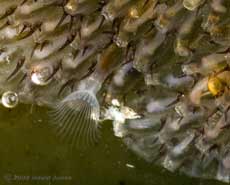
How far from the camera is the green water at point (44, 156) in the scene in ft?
5.38

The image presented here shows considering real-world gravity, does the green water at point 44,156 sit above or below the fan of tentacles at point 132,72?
below

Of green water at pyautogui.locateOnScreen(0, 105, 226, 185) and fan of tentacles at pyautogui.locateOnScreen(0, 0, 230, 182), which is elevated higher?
fan of tentacles at pyautogui.locateOnScreen(0, 0, 230, 182)

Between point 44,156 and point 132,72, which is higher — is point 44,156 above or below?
below

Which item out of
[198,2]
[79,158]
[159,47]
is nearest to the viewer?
[198,2]

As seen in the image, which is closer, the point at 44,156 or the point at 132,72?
the point at 132,72

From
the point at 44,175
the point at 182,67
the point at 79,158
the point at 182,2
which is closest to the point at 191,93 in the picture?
the point at 182,67

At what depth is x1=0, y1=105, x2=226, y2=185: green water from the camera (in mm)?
1639

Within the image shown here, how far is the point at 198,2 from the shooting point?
132 cm

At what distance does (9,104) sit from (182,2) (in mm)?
649

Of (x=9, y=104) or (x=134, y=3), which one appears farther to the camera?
(x=9, y=104)

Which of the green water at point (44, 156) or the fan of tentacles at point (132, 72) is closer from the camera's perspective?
the fan of tentacles at point (132, 72)

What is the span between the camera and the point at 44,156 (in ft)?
5.39

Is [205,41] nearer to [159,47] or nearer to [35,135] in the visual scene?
[159,47]

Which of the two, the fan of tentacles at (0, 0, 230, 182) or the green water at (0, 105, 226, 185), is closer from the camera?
the fan of tentacles at (0, 0, 230, 182)
